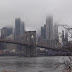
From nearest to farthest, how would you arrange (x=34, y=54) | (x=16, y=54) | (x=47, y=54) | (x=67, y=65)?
(x=67, y=65)
(x=34, y=54)
(x=47, y=54)
(x=16, y=54)

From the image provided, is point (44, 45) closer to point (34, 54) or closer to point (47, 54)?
point (34, 54)

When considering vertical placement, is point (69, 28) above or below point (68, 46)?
above

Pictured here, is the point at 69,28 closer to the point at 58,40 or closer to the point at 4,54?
the point at 58,40

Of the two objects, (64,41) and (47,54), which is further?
(47,54)

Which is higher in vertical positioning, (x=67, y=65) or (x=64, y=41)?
(x=64, y=41)

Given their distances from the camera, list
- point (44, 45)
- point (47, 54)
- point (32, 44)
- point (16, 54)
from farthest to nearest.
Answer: point (16, 54)
point (47, 54)
point (32, 44)
point (44, 45)

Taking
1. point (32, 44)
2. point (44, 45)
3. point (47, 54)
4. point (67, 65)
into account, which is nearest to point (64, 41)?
point (67, 65)

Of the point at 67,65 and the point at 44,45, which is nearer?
the point at 67,65

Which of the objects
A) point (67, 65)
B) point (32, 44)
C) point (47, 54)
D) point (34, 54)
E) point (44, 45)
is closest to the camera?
point (67, 65)

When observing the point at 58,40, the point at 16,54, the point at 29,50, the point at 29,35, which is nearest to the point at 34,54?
the point at 29,50
